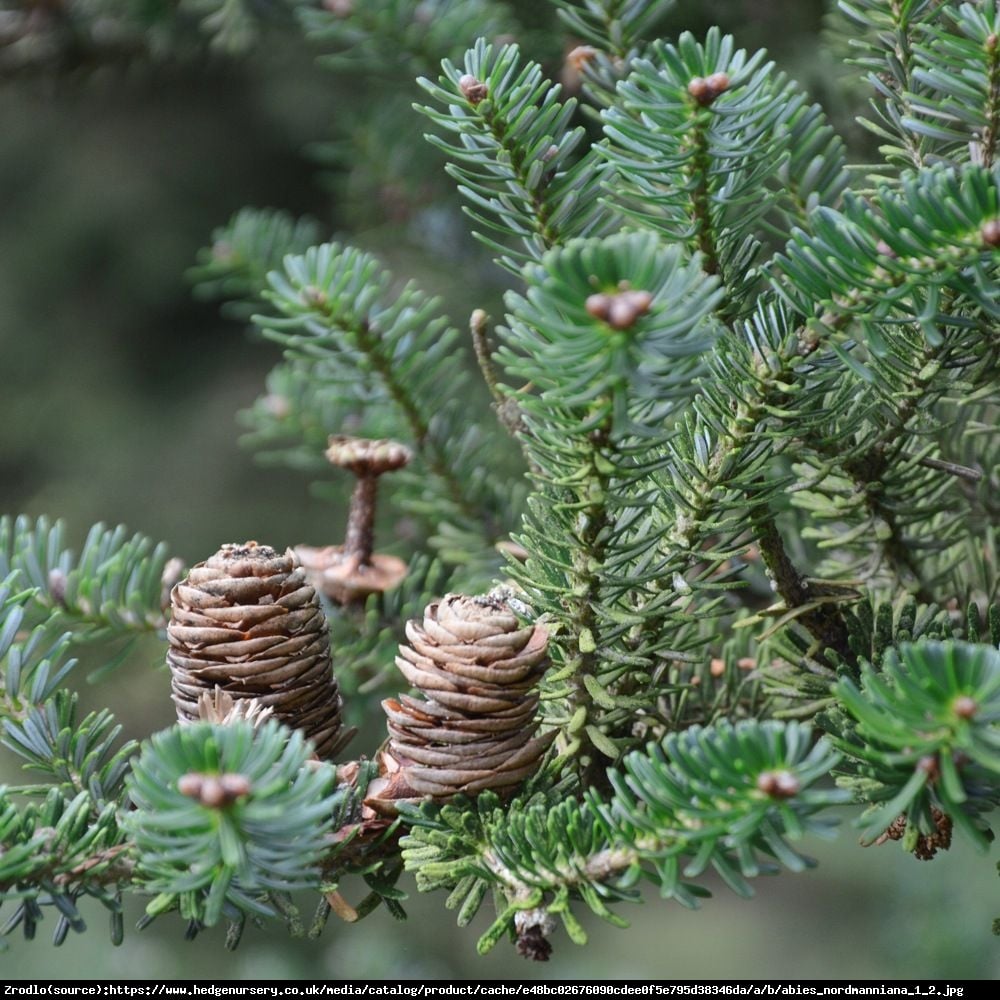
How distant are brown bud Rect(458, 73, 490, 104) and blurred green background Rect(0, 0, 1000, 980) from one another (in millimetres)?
1242

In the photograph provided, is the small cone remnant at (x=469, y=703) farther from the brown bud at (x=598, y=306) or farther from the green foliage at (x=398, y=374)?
the green foliage at (x=398, y=374)

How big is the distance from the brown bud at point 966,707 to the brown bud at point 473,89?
0.29 m

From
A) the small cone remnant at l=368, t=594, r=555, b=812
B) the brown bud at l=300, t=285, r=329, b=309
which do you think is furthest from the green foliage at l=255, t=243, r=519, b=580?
the small cone remnant at l=368, t=594, r=555, b=812

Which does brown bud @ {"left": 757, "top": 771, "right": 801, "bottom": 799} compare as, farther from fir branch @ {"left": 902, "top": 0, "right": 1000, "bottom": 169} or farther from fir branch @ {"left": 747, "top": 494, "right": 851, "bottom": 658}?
fir branch @ {"left": 902, "top": 0, "right": 1000, "bottom": 169}

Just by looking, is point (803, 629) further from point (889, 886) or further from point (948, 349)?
point (889, 886)

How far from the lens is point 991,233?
13.8 inches

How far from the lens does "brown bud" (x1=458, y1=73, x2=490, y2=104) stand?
16.7 inches

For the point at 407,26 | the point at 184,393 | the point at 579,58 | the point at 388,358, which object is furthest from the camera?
the point at 184,393

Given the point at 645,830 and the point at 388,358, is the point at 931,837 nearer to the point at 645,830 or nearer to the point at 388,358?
the point at 645,830

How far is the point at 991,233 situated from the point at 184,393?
1781mm

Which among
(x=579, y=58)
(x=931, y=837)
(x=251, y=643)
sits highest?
(x=579, y=58)

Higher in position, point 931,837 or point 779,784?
point 779,784

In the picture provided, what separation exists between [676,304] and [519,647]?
6.0 inches

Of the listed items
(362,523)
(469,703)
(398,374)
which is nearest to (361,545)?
(362,523)
